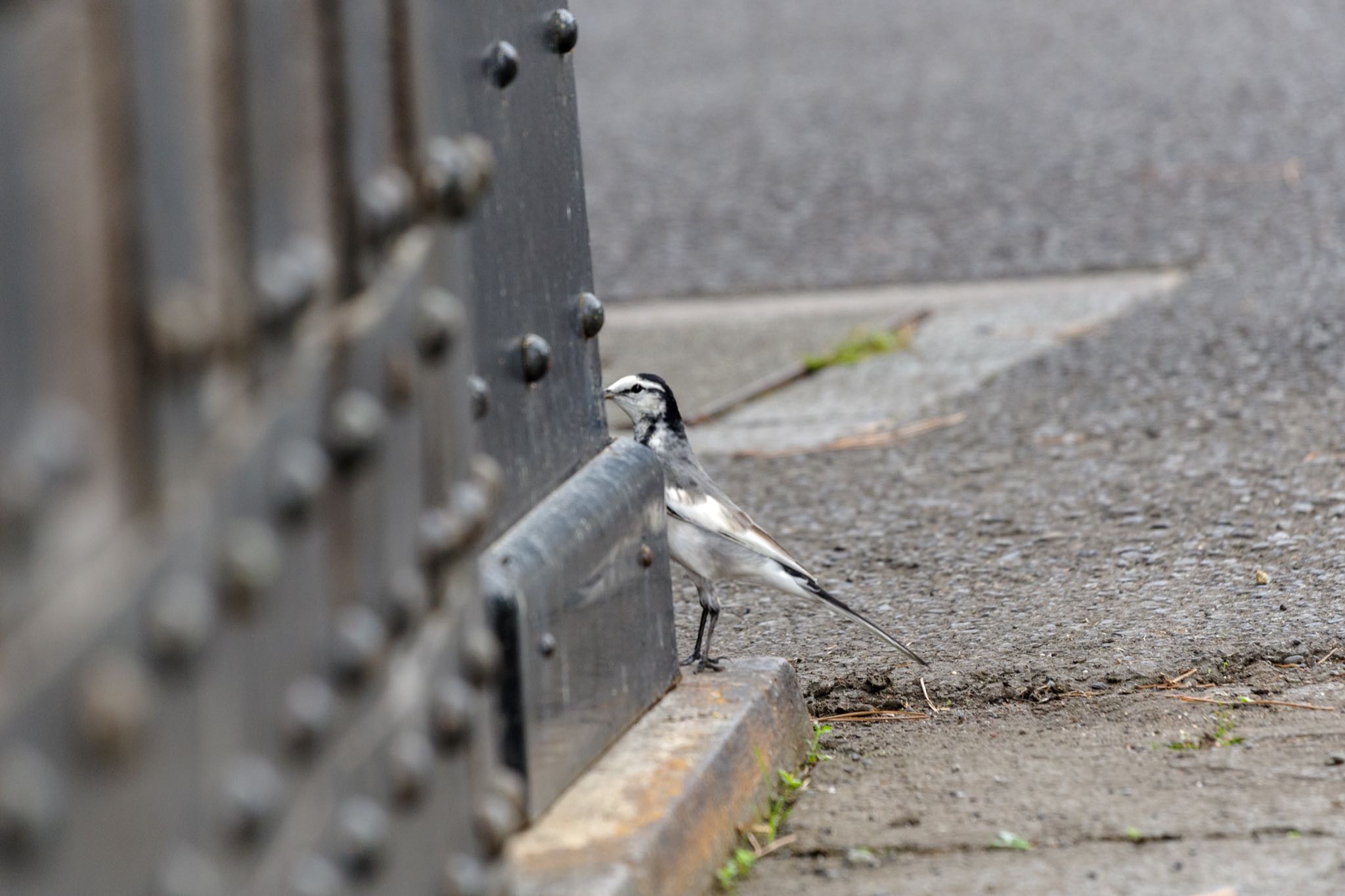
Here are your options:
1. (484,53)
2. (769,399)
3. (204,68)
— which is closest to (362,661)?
(204,68)

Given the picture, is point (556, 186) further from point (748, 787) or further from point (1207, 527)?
point (1207, 527)

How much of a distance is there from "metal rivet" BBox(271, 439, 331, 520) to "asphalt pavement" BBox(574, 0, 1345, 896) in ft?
4.34

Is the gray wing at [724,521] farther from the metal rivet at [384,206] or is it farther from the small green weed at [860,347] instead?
the small green weed at [860,347]

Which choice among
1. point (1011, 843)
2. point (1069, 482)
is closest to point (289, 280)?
point (1011, 843)

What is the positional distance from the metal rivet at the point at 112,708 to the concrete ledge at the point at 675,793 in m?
1.04

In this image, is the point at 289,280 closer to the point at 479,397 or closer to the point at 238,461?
the point at 238,461

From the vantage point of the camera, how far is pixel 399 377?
1.54 m

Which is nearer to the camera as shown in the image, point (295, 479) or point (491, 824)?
point (295, 479)

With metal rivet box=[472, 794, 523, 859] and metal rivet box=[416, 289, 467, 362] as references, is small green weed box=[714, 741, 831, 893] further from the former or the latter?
metal rivet box=[416, 289, 467, 362]

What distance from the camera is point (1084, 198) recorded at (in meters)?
8.34

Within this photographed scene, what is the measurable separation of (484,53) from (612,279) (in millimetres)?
5426

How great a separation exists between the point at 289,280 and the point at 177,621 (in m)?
0.32

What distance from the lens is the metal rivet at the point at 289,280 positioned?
1343 mm

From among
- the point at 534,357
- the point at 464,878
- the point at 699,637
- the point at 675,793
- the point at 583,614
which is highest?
the point at 534,357
